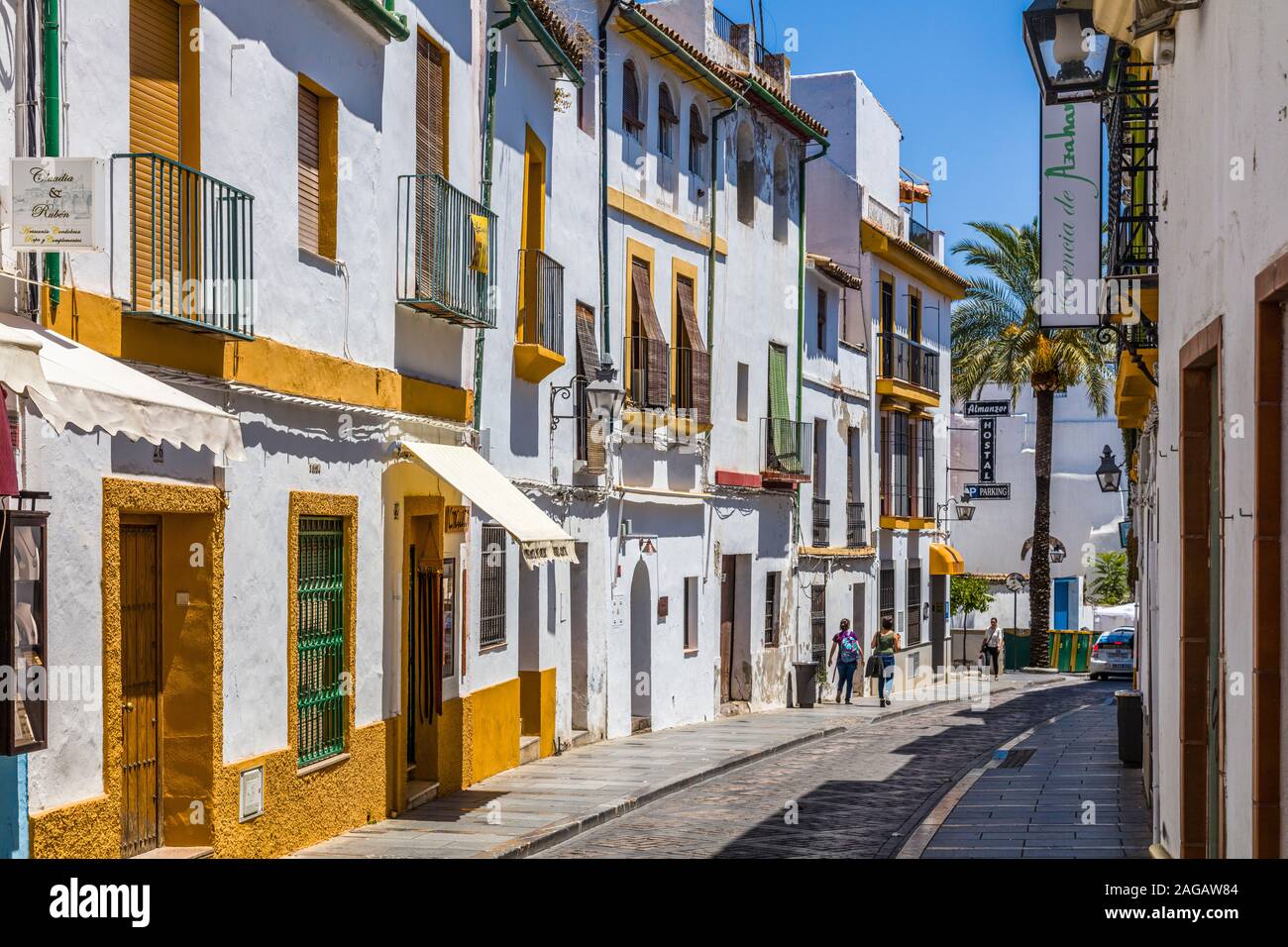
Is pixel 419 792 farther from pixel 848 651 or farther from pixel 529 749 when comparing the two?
pixel 848 651

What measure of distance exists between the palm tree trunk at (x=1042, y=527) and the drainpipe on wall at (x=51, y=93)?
35.1 m

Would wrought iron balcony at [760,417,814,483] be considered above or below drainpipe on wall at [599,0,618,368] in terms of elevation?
→ below

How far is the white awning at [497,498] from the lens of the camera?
13977 millimetres

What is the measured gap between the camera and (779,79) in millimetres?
30781

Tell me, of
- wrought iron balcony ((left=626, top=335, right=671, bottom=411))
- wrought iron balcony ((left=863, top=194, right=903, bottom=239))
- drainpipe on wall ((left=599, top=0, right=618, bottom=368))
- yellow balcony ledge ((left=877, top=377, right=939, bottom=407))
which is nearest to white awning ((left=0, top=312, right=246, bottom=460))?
drainpipe on wall ((left=599, top=0, right=618, bottom=368))

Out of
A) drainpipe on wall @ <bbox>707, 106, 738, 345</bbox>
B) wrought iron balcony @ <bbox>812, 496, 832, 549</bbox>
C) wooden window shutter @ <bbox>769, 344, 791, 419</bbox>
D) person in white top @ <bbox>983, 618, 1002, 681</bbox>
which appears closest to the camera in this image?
drainpipe on wall @ <bbox>707, 106, 738, 345</bbox>

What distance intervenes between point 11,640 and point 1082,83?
8.30 m

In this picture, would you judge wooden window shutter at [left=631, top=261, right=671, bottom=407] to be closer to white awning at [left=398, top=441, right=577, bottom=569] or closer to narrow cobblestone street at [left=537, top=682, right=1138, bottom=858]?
narrow cobblestone street at [left=537, top=682, right=1138, bottom=858]

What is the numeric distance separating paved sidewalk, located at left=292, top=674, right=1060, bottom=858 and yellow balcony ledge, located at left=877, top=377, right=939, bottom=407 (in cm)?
1248

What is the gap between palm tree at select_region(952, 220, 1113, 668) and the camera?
A: 133ft

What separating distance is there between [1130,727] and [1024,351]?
2423 centimetres

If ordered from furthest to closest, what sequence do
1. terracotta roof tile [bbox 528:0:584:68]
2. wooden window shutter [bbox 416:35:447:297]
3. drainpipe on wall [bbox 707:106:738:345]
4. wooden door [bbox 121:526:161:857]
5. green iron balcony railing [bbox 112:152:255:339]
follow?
drainpipe on wall [bbox 707:106:738:345] < terracotta roof tile [bbox 528:0:584:68] < wooden window shutter [bbox 416:35:447:297] < wooden door [bbox 121:526:161:857] < green iron balcony railing [bbox 112:152:255:339]

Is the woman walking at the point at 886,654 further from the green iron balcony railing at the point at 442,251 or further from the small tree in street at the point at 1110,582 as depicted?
the small tree in street at the point at 1110,582

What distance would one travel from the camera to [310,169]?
496 inches
